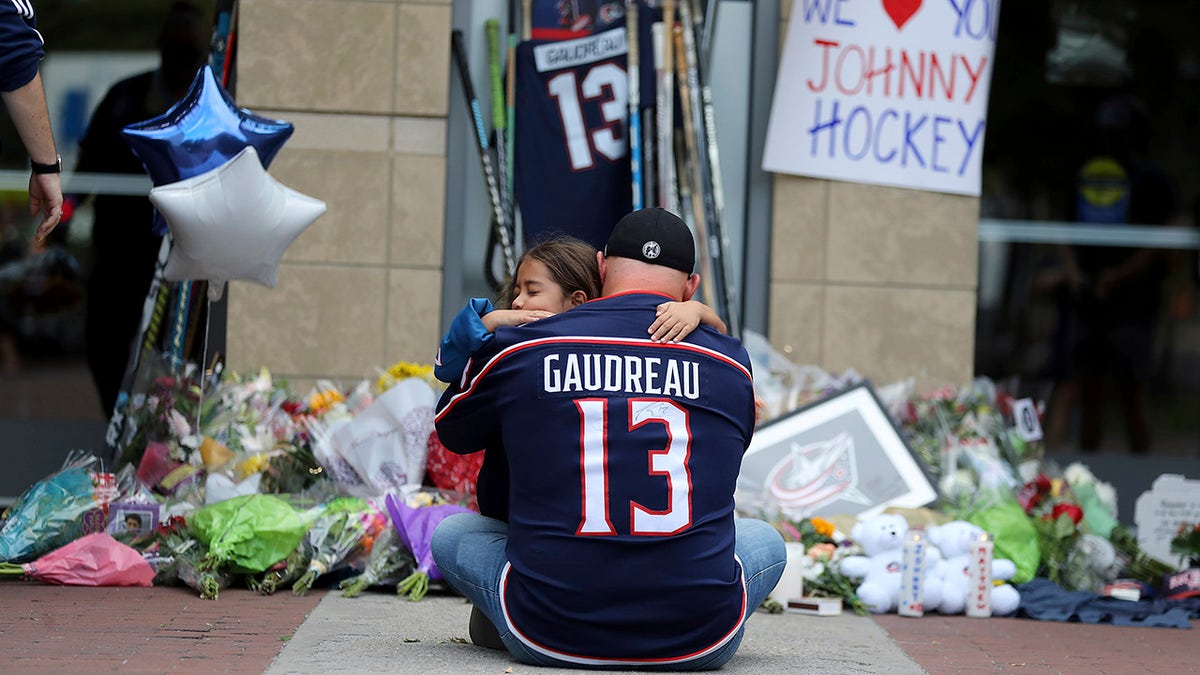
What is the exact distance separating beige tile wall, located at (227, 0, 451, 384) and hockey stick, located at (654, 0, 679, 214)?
0.89 m

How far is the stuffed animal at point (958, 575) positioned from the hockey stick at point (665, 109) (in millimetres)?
1868

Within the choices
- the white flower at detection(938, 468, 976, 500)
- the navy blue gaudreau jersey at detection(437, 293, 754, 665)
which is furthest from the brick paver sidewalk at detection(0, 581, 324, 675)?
the white flower at detection(938, 468, 976, 500)

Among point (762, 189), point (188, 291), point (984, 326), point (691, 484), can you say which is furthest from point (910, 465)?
point (188, 291)

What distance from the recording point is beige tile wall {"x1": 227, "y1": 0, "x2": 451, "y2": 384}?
6211mm

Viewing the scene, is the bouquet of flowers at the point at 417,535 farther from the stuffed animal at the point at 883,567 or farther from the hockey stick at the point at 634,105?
the hockey stick at the point at 634,105

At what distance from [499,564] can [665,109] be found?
10.0ft

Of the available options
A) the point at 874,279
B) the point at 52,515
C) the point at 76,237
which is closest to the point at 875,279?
the point at 874,279

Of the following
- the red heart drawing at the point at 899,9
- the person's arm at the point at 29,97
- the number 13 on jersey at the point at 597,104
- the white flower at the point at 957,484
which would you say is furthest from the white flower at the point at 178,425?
the red heart drawing at the point at 899,9

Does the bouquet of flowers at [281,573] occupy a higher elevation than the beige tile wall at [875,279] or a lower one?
lower

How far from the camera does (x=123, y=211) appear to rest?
7012 mm

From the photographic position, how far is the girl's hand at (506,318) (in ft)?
11.4

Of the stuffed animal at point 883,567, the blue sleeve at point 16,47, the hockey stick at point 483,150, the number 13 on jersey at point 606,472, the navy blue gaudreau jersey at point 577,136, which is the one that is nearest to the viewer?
the number 13 on jersey at point 606,472

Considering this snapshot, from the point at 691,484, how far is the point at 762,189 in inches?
131

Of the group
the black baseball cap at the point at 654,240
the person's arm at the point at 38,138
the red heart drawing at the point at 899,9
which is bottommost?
the black baseball cap at the point at 654,240
